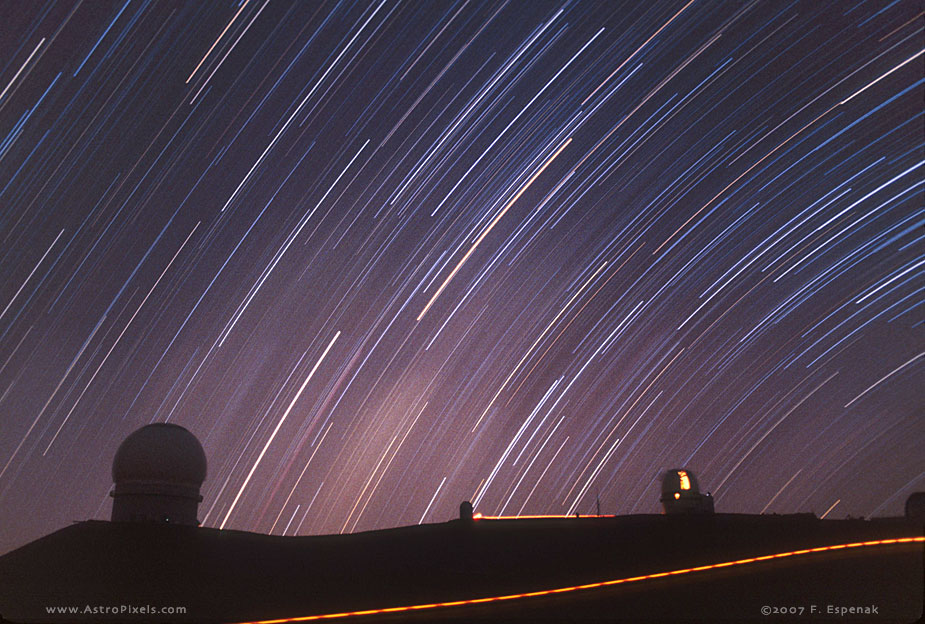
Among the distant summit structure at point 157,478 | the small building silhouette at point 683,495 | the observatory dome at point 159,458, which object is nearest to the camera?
the distant summit structure at point 157,478

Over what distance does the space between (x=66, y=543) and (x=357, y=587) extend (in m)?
8.69

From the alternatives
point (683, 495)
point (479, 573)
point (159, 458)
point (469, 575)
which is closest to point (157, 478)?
point (159, 458)

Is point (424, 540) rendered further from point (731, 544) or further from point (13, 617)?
point (13, 617)

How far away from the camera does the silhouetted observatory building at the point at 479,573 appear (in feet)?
57.7

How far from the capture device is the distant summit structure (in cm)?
2417

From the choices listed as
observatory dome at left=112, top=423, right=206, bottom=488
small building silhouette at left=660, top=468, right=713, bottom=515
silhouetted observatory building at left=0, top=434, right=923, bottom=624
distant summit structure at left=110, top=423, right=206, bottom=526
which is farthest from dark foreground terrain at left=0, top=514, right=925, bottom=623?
small building silhouette at left=660, top=468, right=713, bottom=515

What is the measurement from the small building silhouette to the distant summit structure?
1773cm

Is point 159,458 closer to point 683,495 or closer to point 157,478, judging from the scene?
point 157,478

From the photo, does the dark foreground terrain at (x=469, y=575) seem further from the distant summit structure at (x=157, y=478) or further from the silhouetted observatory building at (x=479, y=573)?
the distant summit structure at (x=157, y=478)

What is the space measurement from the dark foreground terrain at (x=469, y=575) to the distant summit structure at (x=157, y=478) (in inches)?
115

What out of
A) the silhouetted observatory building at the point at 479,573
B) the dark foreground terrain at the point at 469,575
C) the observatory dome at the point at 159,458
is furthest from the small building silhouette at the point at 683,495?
the observatory dome at the point at 159,458

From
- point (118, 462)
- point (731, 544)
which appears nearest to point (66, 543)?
point (118, 462)

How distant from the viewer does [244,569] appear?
19.3m

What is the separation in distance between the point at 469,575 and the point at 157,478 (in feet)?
39.2
